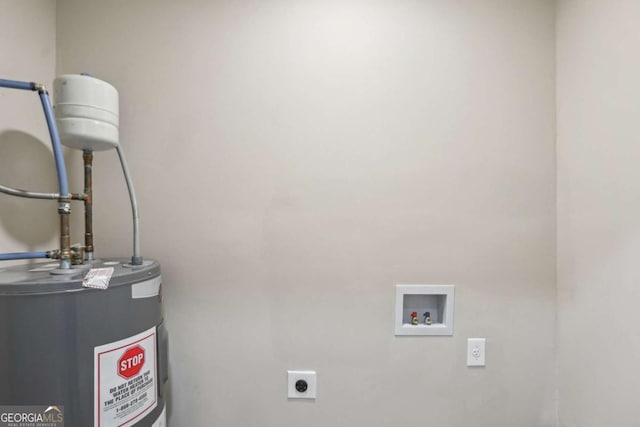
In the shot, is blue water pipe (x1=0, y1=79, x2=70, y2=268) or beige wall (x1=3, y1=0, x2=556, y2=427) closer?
blue water pipe (x1=0, y1=79, x2=70, y2=268)

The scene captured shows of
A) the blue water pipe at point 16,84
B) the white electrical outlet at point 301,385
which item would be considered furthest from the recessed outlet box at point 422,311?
the blue water pipe at point 16,84

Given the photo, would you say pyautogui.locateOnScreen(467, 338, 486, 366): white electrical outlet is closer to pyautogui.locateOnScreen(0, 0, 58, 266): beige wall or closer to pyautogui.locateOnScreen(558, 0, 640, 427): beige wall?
pyautogui.locateOnScreen(558, 0, 640, 427): beige wall

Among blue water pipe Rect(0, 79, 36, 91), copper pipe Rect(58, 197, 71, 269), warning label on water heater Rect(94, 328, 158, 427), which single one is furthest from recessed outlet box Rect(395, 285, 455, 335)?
blue water pipe Rect(0, 79, 36, 91)

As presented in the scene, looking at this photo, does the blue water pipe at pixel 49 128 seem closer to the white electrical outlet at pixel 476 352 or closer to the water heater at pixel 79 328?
the water heater at pixel 79 328

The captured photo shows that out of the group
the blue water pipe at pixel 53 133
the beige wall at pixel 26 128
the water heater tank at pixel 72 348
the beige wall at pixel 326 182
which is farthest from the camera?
the beige wall at pixel 326 182

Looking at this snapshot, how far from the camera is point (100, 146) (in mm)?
835

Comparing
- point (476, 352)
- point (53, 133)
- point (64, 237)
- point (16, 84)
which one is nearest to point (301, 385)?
point (476, 352)

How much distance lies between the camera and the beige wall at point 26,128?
0.86 metres

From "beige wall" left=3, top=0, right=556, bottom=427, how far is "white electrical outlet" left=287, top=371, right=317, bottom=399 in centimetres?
3

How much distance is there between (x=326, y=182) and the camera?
102cm

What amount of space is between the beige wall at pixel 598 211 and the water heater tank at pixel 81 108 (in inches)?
60.2

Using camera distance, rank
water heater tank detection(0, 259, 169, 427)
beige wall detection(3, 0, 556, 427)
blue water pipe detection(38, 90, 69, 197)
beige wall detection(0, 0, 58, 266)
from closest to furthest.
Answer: water heater tank detection(0, 259, 169, 427) < blue water pipe detection(38, 90, 69, 197) < beige wall detection(0, 0, 58, 266) < beige wall detection(3, 0, 556, 427)

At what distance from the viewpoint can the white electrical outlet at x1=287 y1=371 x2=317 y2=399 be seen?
1021mm

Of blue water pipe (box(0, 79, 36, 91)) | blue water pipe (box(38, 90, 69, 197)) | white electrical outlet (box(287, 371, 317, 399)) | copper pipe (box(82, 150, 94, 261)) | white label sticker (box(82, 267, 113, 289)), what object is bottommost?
white electrical outlet (box(287, 371, 317, 399))
